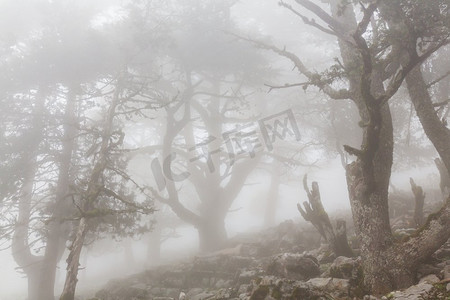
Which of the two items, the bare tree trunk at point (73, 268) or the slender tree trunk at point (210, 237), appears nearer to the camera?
the bare tree trunk at point (73, 268)

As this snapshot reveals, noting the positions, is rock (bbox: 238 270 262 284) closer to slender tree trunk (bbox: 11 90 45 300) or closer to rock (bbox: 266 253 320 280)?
rock (bbox: 266 253 320 280)

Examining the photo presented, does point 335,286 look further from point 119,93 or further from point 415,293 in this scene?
point 119,93

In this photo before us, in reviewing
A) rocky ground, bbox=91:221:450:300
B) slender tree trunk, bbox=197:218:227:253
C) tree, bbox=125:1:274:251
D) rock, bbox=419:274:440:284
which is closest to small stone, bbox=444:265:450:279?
rocky ground, bbox=91:221:450:300

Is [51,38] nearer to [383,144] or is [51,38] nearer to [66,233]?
[66,233]

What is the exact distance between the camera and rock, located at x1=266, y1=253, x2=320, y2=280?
6.95 meters

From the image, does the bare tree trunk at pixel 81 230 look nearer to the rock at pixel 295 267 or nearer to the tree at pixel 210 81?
the rock at pixel 295 267

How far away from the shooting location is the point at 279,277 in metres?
6.17

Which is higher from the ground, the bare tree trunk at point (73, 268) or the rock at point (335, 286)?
the bare tree trunk at point (73, 268)

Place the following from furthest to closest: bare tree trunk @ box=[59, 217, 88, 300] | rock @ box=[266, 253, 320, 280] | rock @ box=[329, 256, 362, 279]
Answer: bare tree trunk @ box=[59, 217, 88, 300] < rock @ box=[266, 253, 320, 280] < rock @ box=[329, 256, 362, 279]

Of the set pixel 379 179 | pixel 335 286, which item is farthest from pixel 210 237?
pixel 379 179

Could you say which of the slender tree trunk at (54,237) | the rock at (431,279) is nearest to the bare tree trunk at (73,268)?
the slender tree trunk at (54,237)

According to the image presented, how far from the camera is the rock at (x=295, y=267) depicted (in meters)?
6.95

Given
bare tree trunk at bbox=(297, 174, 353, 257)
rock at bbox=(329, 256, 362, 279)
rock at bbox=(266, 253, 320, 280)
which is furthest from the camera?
bare tree trunk at bbox=(297, 174, 353, 257)

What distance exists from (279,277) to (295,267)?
1.08 meters
